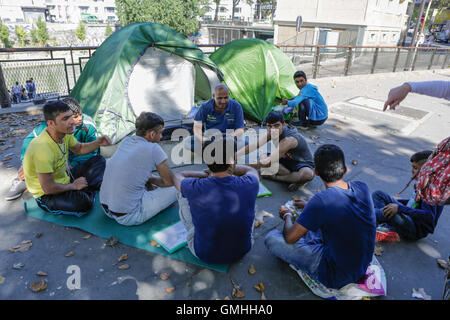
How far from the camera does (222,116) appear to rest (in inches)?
197

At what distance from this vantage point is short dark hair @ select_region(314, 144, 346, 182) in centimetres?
221

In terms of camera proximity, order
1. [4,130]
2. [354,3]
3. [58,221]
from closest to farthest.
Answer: [58,221], [4,130], [354,3]

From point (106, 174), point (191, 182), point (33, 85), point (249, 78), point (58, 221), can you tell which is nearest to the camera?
point (191, 182)

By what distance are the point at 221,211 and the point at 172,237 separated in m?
0.98

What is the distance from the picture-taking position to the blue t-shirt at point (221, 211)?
236 centimetres

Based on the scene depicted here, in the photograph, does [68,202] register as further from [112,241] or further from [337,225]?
[337,225]

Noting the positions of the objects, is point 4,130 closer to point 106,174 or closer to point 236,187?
point 106,174

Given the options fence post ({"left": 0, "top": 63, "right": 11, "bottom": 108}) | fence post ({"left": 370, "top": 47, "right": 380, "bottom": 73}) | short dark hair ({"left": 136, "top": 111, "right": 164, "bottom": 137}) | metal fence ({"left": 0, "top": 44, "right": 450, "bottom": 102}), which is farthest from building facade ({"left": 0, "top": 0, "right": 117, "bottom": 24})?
short dark hair ({"left": 136, "top": 111, "right": 164, "bottom": 137})

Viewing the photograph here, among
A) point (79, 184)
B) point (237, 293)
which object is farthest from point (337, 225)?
point (79, 184)

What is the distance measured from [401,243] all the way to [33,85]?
1086cm

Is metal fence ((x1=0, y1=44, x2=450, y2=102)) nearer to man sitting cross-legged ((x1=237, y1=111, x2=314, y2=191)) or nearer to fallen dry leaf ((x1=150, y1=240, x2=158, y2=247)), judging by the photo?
man sitting cross-legged ((x1=237, y1=111, x2=314, y2=191))

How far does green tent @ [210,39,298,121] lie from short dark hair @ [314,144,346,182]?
479cm

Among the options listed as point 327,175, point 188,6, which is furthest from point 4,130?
point 188,6
